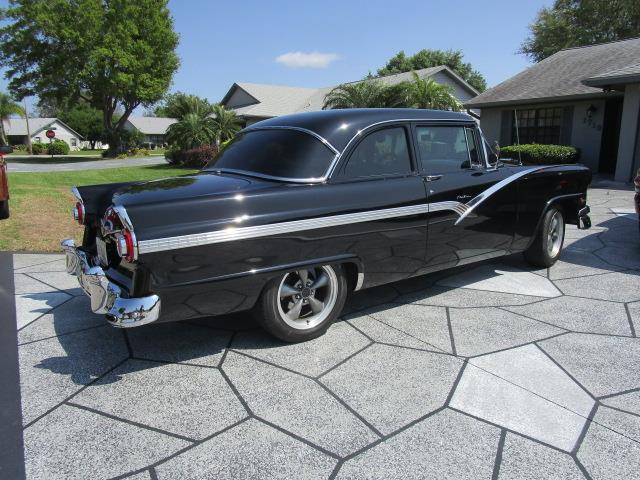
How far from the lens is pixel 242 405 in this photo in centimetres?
278

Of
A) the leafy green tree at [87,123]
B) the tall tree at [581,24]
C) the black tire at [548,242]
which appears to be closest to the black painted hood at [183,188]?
the black tire at [548,242]

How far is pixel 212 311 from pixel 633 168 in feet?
46.5

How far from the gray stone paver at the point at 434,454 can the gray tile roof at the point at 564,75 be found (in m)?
15.9

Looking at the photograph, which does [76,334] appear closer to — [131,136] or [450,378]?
[450,378]

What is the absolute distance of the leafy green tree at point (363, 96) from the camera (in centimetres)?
2230

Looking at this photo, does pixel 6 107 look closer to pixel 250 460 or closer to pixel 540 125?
pixel 540 125

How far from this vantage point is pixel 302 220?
3.25 meters

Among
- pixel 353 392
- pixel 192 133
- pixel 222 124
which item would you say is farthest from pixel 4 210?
pixel 222 124

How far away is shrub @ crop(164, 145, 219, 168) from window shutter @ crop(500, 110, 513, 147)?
13.0 metres

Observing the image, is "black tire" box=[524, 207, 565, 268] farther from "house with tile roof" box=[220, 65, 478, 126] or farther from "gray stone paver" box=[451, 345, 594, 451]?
"house with tile roof" box=[220, 65, 478, 126]

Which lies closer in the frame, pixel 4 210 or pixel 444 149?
pixel 444 149

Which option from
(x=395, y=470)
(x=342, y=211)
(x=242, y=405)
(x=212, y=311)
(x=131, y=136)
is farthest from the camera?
(x=131, y=136)

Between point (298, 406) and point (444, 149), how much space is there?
8.83 ft

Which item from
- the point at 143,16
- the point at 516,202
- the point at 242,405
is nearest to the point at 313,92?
the point at 143,16
